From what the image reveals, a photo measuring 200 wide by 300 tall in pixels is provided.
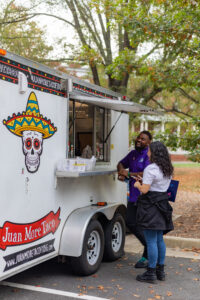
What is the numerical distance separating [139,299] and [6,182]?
6.47 ft

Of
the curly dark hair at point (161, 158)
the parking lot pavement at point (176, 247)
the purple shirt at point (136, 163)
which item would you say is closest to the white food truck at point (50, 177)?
the purple shirt at point (136, 163)

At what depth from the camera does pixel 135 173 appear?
5699 millimetres

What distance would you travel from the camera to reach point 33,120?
453cm

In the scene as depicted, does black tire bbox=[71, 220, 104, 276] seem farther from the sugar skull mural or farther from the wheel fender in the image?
the sugar skull mural

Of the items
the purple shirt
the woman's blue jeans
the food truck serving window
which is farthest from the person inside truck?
the woman's blue jeans

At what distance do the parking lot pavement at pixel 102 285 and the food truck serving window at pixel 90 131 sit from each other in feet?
5.51

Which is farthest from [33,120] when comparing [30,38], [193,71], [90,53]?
[30,38]

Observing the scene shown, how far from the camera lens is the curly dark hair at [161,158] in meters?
4.86

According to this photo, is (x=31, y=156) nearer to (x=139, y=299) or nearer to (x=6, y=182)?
(x=6, y=182)

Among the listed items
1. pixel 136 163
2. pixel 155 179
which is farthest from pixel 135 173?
pixel 155 179

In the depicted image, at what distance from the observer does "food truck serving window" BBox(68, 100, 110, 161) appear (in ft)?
19.5

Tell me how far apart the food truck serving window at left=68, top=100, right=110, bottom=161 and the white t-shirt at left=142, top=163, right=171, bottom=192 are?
126cm

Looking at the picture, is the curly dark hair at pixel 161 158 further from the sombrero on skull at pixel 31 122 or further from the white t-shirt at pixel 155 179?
the sombrero on skull at pixel 31 122

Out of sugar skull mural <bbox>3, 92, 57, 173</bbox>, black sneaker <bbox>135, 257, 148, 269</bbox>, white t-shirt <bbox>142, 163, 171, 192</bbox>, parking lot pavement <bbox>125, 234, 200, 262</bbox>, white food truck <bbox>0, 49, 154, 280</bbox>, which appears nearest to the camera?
white food truck <bbox>0, 49, 154, 280</bbox>
